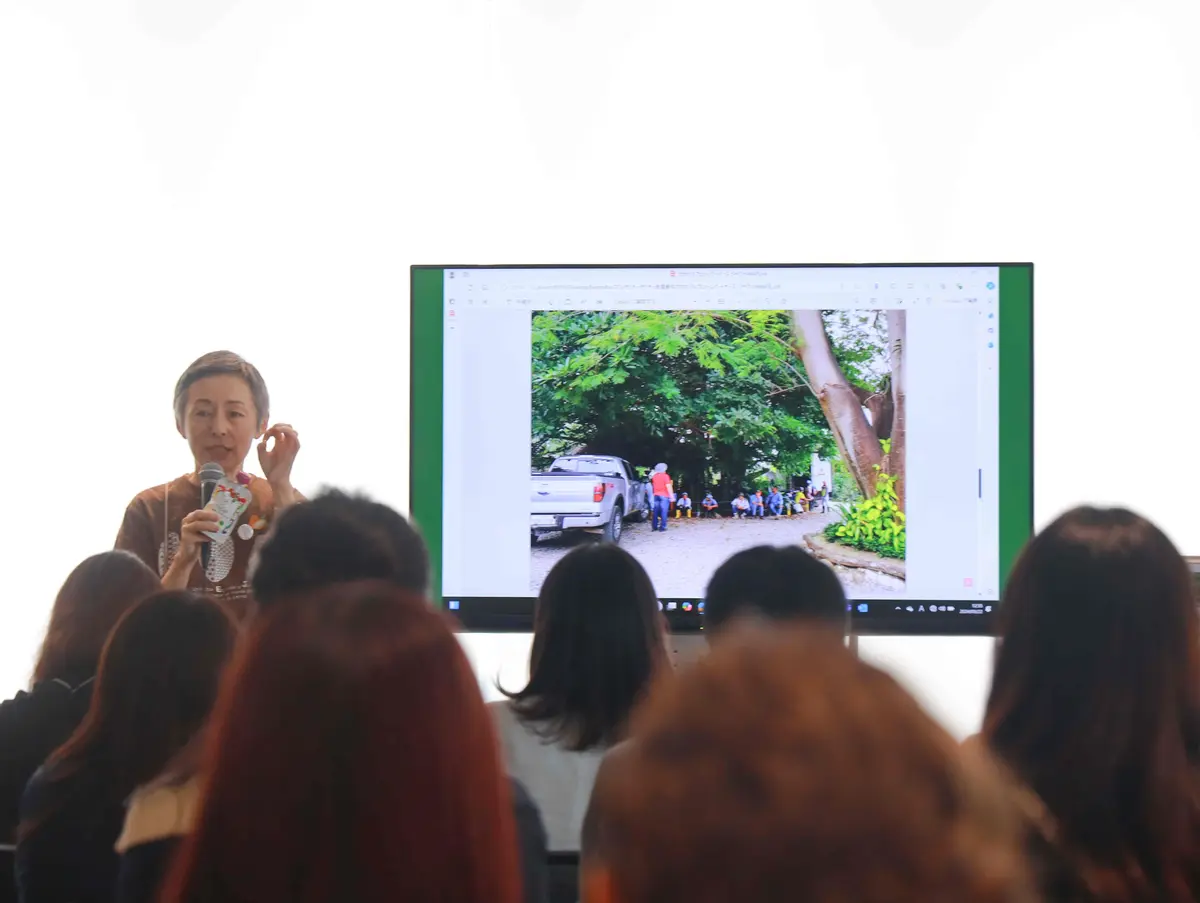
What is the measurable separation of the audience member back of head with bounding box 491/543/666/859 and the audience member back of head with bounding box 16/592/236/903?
619 mm

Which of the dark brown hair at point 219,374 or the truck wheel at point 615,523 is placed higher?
the dark brown hair at point 219,374

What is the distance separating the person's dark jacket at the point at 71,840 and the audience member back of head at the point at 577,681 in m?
0.67

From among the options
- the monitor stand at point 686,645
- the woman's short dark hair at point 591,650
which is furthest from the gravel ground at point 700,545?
the woman's short dark hair at point 591,650

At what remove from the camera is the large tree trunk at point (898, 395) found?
308 centimetres

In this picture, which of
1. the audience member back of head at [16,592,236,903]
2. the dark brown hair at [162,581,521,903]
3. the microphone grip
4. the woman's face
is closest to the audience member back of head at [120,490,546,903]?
the audience member back of head at [16,592,236,903]

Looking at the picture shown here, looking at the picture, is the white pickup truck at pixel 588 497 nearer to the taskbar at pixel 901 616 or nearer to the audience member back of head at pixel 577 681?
the taskbar at pixel 901 616

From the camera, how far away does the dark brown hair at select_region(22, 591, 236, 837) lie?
1507mm

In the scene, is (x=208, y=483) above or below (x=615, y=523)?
above

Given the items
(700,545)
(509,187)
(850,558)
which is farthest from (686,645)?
(509,187)

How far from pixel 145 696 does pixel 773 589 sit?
41.8 inches

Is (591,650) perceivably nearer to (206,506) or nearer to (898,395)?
(206,506)

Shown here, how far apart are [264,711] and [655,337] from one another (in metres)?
2.38

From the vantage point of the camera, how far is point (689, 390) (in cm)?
313

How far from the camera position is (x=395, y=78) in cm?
365
